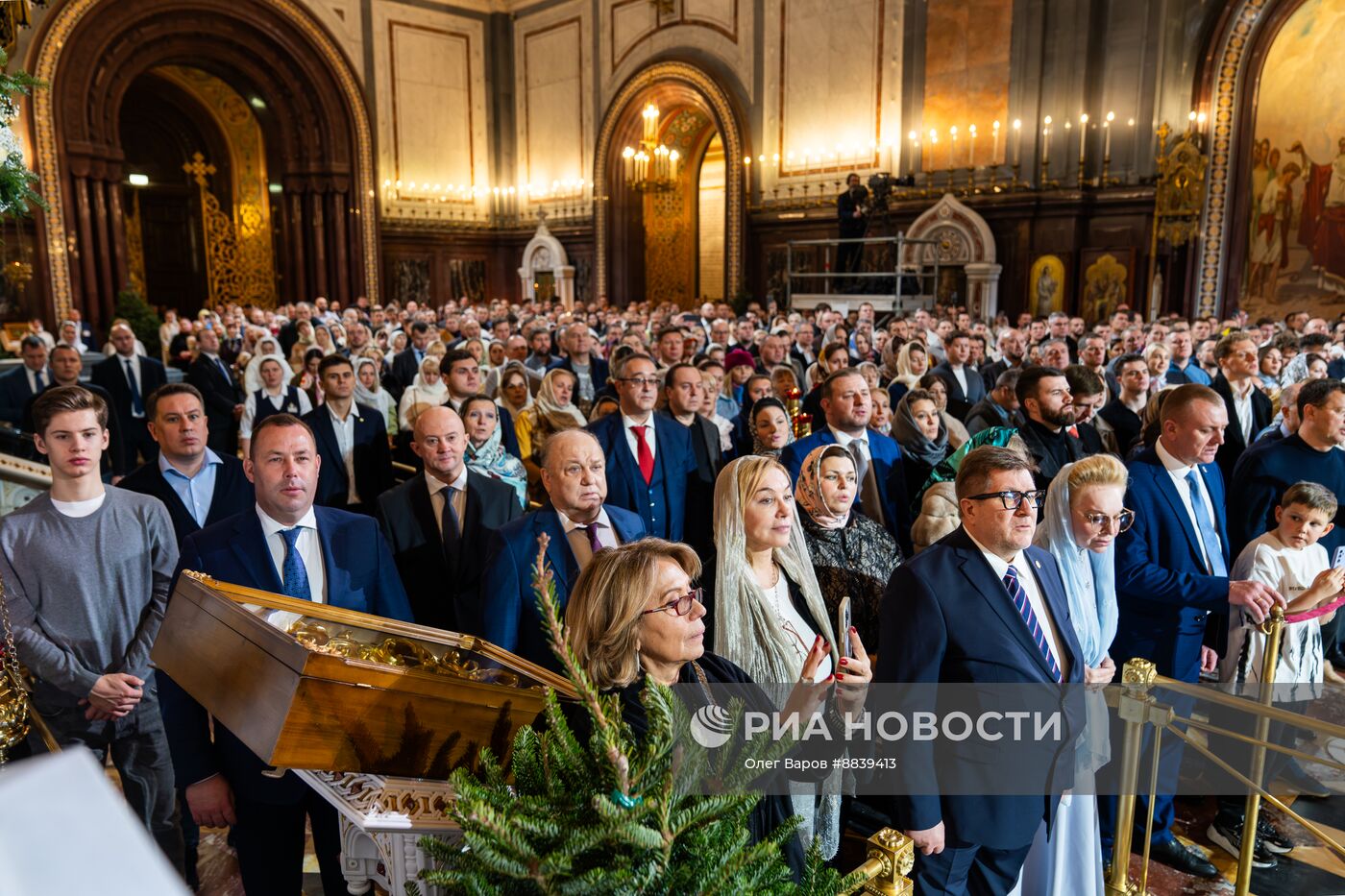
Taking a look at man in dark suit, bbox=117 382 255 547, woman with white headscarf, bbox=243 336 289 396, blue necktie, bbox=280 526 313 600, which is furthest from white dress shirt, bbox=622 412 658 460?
woman with white headscarf, bbox=243 336 289 396

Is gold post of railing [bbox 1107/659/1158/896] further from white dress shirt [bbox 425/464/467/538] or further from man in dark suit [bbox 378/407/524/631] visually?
white dress shirt [bbox 425/464/467/538]

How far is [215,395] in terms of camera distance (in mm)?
8898

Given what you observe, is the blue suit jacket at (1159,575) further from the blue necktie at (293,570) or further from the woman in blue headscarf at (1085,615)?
the blue necktie at (293,570)

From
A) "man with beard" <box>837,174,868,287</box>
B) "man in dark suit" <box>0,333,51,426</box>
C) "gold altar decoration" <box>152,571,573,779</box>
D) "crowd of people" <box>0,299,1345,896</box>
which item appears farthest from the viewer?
"man with beard" <box>837,174,868,287</box>

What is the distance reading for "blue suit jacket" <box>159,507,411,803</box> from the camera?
258 cm

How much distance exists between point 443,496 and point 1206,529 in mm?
3264

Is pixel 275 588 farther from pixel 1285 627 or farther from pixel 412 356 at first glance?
pixel 412 356

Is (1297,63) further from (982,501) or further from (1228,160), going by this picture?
(982,501)

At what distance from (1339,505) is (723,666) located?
357cm

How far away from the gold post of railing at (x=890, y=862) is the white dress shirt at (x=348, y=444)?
4.40 metres

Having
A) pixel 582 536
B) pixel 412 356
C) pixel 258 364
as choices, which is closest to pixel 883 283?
pixel 412 356

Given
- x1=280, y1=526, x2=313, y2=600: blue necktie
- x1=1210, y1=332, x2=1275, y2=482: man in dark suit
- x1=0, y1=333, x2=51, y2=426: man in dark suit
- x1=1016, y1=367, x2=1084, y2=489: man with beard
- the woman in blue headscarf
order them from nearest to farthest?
x1=280, y1=526, x2=313, y2=600: blue necktie
the woman in blue headscarf
x1=1016, y1=367, x2=1084, y2=489: man with beard
x1=1210, y1=332, x2=1275, y2=482: man in dark suit
x1=0, y1=333, x2=51, y2=426: man in dark suit

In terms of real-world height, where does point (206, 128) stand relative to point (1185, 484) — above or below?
above

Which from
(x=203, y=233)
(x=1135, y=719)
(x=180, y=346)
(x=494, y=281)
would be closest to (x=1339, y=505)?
(x=1135, y=719)
